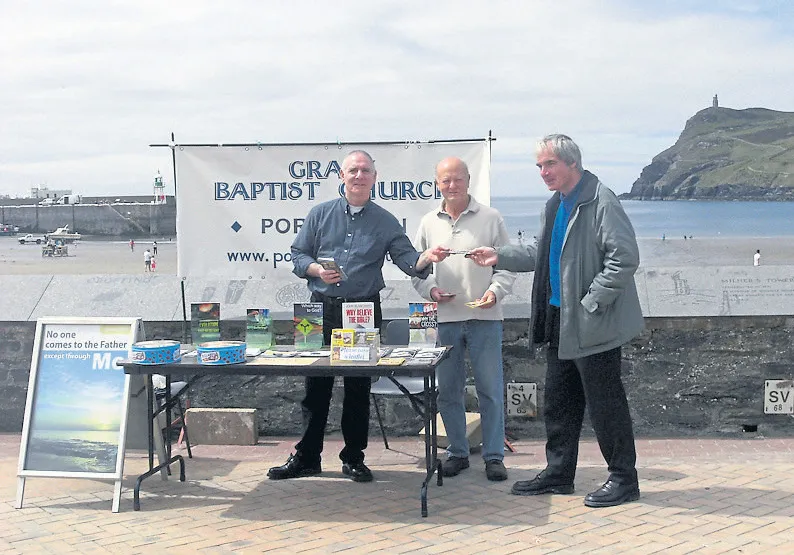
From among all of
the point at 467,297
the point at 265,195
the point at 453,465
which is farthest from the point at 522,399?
the point at 265,195

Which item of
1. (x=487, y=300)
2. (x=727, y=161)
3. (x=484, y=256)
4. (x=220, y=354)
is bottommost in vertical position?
(x=220, y=354)

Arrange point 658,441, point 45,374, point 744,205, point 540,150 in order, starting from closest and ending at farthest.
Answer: point 540,150, point 45,374, point 658,441, point 744,205

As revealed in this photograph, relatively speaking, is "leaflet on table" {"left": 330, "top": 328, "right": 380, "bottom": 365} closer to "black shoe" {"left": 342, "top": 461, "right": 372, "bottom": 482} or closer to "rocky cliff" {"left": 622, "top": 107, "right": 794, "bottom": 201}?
"black shoe" {"left": 342, "top": 461, "right": 372, "bottom": 482}

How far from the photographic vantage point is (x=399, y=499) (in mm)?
5094

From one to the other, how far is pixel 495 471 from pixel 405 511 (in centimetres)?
77

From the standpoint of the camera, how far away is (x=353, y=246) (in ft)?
17.6

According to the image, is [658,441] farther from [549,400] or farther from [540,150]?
[540,150]

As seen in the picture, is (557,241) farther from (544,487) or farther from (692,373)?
(692,373)

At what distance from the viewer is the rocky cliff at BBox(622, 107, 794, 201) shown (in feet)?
419

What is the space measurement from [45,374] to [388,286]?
2.55 m

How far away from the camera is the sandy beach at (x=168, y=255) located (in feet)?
156

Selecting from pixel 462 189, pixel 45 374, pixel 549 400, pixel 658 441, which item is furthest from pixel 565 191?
pixel 45 374

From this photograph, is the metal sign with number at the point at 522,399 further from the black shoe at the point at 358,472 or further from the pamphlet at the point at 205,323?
the pamphlet at the point at 205,323

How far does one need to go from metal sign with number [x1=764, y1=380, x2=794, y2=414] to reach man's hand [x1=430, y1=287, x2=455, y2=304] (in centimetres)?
256
